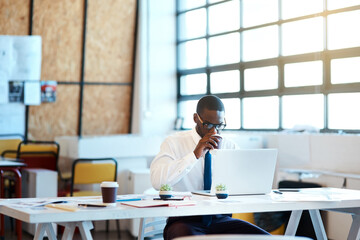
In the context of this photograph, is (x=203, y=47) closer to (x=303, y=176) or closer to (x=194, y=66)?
(x=194, y=66)

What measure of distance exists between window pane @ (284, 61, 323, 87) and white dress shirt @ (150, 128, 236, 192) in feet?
9.15

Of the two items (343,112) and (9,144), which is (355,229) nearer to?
(343,112)

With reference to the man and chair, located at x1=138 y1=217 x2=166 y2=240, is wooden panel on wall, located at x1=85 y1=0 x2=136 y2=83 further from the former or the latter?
chair, located at x1=138 y1=217 x2=166 y2=240

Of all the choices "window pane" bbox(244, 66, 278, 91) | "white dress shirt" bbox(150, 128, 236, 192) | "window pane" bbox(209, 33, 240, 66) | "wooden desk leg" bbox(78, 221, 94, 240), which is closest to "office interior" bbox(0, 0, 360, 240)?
"window pane" bbox(244, 66, 278, 91)

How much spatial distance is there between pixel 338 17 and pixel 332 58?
405 millimetres

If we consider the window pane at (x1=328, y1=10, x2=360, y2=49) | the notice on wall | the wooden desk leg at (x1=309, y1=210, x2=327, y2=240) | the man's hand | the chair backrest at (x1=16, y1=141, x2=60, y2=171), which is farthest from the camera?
the notice on wall

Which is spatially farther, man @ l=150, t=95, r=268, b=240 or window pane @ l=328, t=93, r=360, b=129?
window pane @ l=328, t=93, r=360, b=129

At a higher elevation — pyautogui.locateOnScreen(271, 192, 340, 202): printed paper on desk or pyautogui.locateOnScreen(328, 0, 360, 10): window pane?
pyautogui.locateOnScreen(328, 0, 360, 10): window pane

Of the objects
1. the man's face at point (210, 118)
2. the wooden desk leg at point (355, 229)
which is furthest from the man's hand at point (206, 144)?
the wooden desk leg at point (355, 229)

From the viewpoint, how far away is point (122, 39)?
8219 millimetres

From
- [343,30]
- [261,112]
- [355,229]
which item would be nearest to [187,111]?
[261,112]

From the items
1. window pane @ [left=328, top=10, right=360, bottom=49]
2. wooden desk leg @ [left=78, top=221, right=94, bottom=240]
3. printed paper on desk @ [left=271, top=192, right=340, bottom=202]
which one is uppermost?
window pane @ [left=328, top=10, right=360, bottom=49]

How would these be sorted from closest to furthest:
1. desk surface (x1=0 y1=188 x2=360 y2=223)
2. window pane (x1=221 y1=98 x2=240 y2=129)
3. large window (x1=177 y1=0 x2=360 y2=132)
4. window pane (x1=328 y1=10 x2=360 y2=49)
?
desk surface (x1=0 y1=188 x2=360 y2=223) → window pane (x1=328 y1=10 x2=360 y2=49) → large window (x1=177 y1=0 x2=360 y2=132) → window pane (x1=221 y1=98 x2=240 y2=129)

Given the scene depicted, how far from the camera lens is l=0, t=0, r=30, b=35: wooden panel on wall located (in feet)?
24.3
